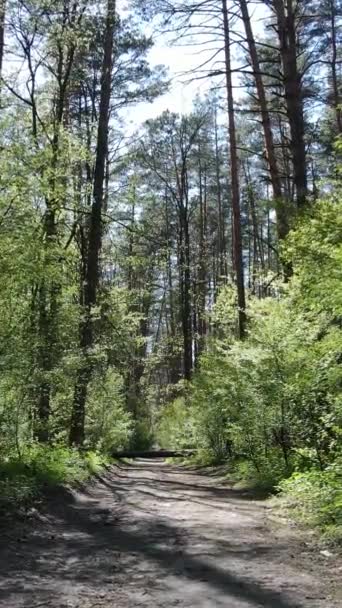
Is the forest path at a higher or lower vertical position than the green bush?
lower

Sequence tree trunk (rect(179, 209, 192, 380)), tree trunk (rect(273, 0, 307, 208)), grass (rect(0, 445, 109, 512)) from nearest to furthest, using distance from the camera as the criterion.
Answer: grass (rect(0, 445, 109, 512)), tree trunk (rect(273, 0, 307, 208)), tree trunk (rect(179, 209, 192, 380))

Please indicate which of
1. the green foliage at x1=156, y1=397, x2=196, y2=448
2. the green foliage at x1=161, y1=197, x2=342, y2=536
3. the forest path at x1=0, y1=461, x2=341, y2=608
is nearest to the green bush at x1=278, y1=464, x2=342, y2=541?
the green foliage at x1=161, y1=197, x2=342, y2=536

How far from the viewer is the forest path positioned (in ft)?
14.9

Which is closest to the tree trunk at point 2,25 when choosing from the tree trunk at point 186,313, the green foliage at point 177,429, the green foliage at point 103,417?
the green foliage at point 103,417

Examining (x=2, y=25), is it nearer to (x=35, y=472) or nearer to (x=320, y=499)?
(x=35, y=472)

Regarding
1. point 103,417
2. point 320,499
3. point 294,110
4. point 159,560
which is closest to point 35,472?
point 159,560

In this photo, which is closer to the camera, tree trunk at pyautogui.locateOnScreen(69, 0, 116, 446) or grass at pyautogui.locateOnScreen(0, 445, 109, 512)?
grass at pyautogui.locateOnScreen(0, 445, 109, 512)

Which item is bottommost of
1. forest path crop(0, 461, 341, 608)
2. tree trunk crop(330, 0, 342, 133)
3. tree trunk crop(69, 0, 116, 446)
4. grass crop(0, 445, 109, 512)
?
forest path crop(0, 461, 341, 608)

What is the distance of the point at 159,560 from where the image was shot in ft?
19.0

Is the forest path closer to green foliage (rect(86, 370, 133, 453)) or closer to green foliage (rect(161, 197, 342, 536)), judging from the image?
green foliage (rect(161, 197, 342, 536))

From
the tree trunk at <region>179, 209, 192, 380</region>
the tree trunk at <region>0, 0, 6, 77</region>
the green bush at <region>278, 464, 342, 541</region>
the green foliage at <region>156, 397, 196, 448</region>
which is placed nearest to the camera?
the green bush at <region>278, 464, 342, 541</region>

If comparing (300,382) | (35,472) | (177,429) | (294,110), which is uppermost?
(294,110)

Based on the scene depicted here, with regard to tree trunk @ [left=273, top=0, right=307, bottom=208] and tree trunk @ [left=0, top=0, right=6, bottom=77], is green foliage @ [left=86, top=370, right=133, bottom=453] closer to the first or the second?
tree trunk @ [left=273, top=0, right=307, bottom=208]

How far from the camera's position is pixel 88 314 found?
1545 cm
